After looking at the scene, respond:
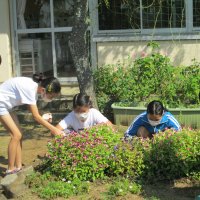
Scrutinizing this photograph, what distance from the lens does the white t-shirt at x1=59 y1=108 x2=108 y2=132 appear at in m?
6.02

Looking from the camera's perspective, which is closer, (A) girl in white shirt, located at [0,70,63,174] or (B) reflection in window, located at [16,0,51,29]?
(A) girl in white shirt, located at [0,70,63,174]

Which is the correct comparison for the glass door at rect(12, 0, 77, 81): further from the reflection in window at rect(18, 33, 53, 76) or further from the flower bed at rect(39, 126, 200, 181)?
the flower bed at rect(39, 126, 200, 181)

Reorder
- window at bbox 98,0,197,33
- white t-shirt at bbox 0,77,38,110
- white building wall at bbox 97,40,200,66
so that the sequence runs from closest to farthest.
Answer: white t-shirt at bbox 0,77,38,110, white building wall at bbox 97,40,200,66, window at bbox 98,0,197,33

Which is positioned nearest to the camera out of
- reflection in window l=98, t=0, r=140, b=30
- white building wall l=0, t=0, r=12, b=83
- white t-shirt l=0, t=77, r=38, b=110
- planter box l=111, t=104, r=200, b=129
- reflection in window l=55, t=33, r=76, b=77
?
white t-shirt l=0, t=77, r=38, b=110

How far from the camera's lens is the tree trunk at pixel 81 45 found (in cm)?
770

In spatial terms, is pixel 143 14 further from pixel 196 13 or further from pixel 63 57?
pixel 63 57

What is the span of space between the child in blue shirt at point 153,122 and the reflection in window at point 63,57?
15.4ft

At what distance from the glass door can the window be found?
2.76ft

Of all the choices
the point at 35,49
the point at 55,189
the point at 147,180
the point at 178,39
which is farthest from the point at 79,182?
the point at 35,49

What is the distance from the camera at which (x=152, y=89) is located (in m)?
8.58

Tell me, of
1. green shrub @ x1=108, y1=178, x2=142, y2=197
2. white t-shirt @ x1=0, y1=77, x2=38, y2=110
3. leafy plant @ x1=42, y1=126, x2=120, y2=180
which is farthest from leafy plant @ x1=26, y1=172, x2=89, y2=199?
white t-shirt @ x1=0, y1=77, x2=38, y2=110

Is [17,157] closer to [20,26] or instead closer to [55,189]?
[55,189]

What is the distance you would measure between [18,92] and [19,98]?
8 cm

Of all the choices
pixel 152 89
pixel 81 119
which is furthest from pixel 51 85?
pixel 152 89
